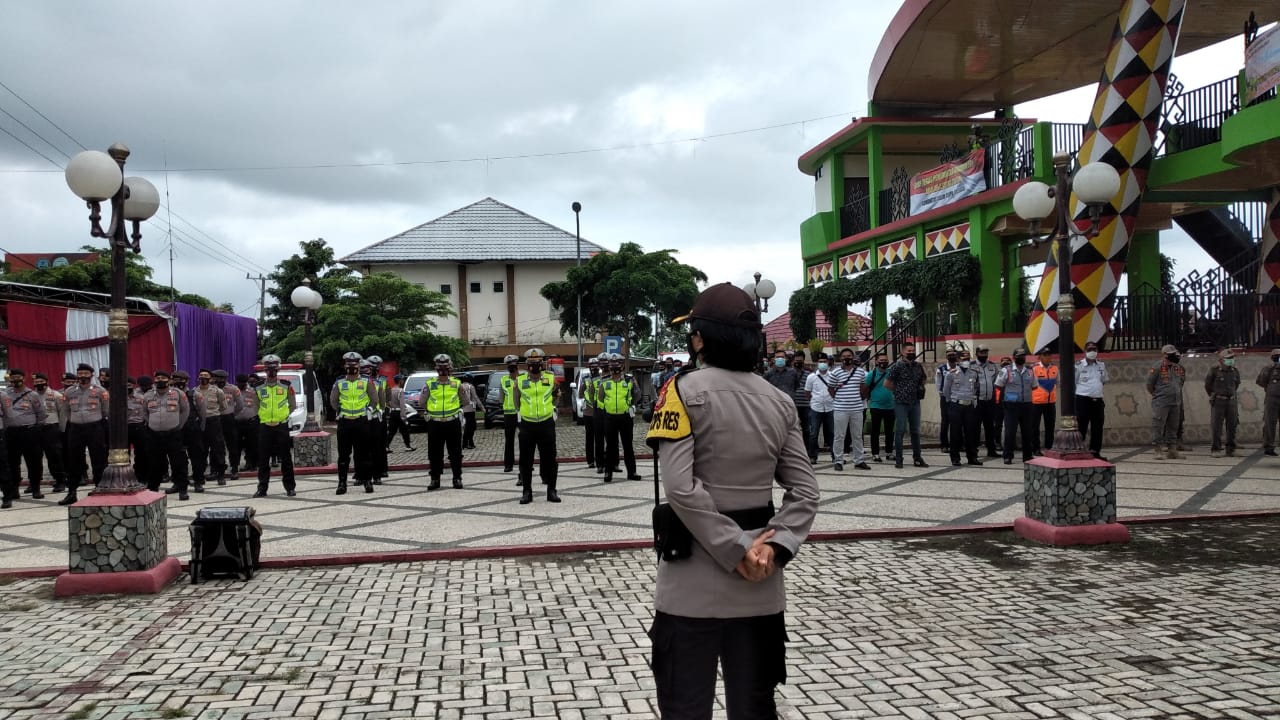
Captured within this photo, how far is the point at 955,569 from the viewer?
671 centimetres

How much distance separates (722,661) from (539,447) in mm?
8078

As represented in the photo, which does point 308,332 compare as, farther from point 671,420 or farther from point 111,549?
point 671,420

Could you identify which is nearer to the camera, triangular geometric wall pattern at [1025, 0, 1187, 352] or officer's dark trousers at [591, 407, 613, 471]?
officer's dark trousers at [591, 407, 613, 471]

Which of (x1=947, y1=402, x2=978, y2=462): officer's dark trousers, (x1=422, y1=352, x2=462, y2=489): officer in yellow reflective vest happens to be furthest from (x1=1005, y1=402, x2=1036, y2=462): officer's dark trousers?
(x1=422, y1=352, x2=462, y2=489): officer in yellow reflective vest

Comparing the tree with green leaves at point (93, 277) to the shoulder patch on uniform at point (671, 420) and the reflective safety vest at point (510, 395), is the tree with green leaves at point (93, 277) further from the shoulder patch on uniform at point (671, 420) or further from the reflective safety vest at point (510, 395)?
the shoulder patch on uniform at point (671, 420)

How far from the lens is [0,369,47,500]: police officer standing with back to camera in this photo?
11.9 m

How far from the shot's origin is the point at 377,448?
Result: 1304 centimetres

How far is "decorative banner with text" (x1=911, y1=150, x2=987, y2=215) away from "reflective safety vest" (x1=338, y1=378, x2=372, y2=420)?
13.7 m

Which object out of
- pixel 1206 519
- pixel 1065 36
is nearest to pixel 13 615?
pixel 1206 519

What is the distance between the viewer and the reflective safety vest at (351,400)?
→ 11930 mm

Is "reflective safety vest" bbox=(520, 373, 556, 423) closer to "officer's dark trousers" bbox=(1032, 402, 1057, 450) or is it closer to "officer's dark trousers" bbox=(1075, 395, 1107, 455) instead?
"officer's dark trousers" bbox=(1032, 402, 1057, 450)

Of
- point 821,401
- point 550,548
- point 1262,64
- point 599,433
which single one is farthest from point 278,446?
point 1262,64

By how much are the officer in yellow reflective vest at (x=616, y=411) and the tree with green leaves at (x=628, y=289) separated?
16.9 meters

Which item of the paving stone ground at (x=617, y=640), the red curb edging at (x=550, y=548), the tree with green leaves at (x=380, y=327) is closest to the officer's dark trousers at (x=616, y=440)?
the red curb edging at (x=550, y=548)
